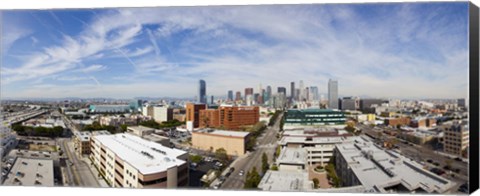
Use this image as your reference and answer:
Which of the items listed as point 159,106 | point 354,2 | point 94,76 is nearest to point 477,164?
point 354,2

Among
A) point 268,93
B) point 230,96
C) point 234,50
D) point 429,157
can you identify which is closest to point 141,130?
point 230,96

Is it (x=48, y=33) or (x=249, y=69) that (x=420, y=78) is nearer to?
(x=249, y=69)

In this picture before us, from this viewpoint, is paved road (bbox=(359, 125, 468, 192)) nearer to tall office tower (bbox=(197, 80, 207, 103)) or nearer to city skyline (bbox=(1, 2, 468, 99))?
city skyline (bbox=(1, 2, 468, 99))

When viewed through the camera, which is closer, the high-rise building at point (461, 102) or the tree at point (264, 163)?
the high-rise building at point (461, 102)

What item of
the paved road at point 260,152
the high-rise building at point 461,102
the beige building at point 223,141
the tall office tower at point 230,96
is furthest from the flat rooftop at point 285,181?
the high-rise building at point 461,102

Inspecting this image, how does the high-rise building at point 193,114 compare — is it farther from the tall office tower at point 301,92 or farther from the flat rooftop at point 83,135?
the flat rooftop at point 83,135

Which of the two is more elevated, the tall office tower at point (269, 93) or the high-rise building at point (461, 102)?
the tall office tower at point (269, 93)
